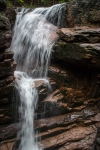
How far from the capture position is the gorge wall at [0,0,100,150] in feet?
23.8

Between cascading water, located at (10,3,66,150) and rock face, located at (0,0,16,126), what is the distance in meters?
→ 0.47

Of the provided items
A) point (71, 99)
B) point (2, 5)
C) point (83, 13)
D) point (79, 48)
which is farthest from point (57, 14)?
point (71, 99)

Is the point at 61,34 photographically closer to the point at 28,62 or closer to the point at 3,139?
the point at 28,62

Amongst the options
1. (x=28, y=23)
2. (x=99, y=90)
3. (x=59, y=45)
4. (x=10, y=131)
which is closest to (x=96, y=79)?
(x=99, y=90)

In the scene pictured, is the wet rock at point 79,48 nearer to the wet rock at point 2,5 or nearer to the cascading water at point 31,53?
the cascading water at point 31,53

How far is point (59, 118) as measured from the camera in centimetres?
789

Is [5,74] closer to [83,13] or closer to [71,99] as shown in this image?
[71,99]

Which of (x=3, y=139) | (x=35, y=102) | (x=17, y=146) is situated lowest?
(x=17, y=146)

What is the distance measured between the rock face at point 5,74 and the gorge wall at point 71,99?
0.34 m

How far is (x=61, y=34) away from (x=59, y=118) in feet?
12.5

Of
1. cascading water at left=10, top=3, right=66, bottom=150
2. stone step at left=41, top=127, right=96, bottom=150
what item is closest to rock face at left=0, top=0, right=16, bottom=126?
cascading water at left=10, top=3, right=66, bottom=150

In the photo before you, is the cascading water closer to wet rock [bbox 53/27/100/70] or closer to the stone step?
the stone step

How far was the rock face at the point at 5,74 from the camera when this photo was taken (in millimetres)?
Answer: 6902

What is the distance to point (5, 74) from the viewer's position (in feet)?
23.7
